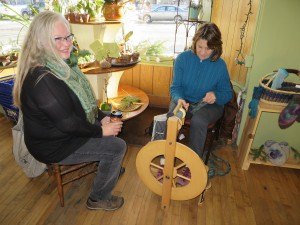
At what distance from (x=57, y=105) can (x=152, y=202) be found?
993 mm

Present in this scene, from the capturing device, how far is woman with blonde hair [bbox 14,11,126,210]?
3.86 ft

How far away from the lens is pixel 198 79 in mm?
1889

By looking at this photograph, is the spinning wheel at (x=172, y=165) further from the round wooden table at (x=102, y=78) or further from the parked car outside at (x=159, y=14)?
the parked car outside at (x=159, y=14)

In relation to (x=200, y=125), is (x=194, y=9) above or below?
above

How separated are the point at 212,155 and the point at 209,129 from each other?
57cm

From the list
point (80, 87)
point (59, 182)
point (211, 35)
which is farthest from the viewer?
point (211, 35)

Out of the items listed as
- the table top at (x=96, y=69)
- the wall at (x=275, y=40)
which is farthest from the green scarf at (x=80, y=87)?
the wall at (x=275, y=40)

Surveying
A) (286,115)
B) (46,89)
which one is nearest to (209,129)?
(286,115)

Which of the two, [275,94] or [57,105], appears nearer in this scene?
[57,105]

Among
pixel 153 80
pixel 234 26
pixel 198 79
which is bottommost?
pixel 153 80

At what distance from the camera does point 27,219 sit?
5.05 feet

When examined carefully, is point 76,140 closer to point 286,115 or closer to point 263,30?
point 286,115

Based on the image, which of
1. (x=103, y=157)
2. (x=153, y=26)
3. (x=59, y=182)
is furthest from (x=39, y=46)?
(x=153, y=26)

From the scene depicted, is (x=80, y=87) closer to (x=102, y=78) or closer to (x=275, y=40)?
(x=102, y=78)
